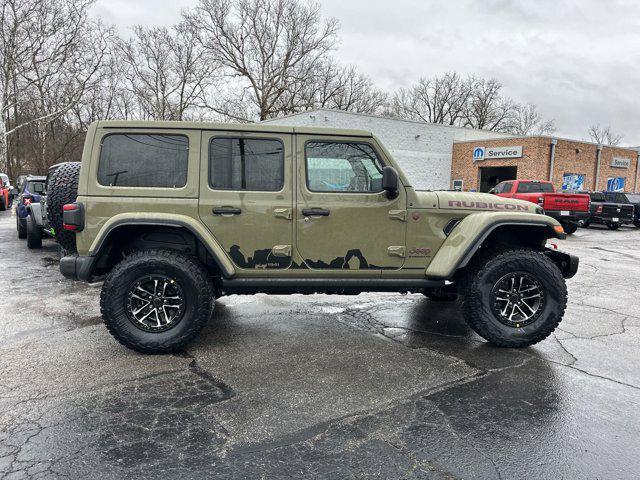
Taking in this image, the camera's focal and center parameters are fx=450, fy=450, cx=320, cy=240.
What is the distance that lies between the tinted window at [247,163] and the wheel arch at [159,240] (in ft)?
1.76

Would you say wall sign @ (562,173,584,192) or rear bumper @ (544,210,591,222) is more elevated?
wall sign @ (562,173,584,192)

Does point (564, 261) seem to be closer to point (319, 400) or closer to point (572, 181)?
point (319, 400)

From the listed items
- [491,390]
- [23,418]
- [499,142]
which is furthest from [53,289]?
[499,142]

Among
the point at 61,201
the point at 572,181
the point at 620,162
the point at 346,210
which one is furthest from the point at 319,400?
the point at 620,162

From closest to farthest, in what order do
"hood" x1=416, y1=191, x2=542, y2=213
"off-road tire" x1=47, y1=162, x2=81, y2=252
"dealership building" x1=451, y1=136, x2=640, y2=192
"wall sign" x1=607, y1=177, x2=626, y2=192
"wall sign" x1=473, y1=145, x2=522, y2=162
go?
"off-road tire" x1=47, y1=162, x2=81, y2=252, "hood" x1=416, y1=191, x2=542, y2=213, "dealership building" x1=451, y1=136, x2=640, y2=192, "wall sign" x1=473, y1=145, x2=522, y2=162, "wall sign" x1=607, y1=177, x2=626, y2=192

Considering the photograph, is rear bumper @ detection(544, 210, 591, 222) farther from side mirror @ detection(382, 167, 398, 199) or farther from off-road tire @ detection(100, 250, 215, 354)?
off-road tire @ detection(100, 250, 215, 354)

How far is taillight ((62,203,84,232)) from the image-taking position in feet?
12.7

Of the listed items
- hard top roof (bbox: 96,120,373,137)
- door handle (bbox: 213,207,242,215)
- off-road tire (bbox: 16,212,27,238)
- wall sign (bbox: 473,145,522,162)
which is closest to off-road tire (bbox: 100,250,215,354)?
door handle (bbox: 213,207,242,215)

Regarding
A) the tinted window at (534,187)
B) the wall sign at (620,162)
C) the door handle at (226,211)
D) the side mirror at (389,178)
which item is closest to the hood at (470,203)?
the side mirror at (389,178)

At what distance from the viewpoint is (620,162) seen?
3028 centimetres

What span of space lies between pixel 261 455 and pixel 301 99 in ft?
142

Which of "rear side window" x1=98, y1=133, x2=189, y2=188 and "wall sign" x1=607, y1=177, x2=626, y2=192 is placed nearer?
"rear side window" x1=98, y1=133, x2=189, y2=188

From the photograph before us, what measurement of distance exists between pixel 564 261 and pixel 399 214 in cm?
191

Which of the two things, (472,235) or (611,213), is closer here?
(472,235)
